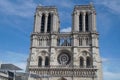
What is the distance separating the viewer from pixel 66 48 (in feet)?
214

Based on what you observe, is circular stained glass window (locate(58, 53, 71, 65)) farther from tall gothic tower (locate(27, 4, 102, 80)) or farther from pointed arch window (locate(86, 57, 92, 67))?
pointed arch window (locate(86, 57, 92, 67))

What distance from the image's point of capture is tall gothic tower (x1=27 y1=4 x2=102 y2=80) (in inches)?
2425

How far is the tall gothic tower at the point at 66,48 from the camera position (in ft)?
202

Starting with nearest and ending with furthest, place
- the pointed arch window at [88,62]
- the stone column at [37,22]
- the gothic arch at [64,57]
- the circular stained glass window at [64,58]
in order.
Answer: the pointed arch window at [88,62] < the gothic arch at [64,57] < the circular stained glass window at [64,58] < the stone column at [37,22]

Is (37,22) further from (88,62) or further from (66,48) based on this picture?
(88,62)

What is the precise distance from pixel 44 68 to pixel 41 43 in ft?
23.3

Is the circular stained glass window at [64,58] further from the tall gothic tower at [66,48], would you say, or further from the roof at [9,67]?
the roof at [9,67]

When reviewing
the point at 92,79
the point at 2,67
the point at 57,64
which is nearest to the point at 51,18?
the point at 57,64

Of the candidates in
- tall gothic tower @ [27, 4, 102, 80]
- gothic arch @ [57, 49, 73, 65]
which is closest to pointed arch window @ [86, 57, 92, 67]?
tall gothic tower @ [27, 4, 102, 80]

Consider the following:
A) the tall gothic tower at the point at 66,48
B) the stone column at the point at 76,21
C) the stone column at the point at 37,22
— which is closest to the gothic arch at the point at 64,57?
the tall gothic tower at the point at 66,48

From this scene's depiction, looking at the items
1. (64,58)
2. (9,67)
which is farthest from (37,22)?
(9,67)

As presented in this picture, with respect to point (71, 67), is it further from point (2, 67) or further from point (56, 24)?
point (2, 67)

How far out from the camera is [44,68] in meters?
62.6

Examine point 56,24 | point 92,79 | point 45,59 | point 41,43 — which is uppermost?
point 56,24
